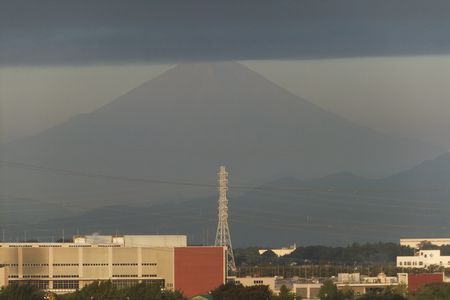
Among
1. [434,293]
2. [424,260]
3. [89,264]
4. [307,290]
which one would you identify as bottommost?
[307,290]

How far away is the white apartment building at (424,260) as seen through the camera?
408ft

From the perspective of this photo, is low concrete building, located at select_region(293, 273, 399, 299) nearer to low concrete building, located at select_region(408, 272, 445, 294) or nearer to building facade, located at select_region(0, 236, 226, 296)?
low concrete building, located at select_region(408, 272, 445, 294)

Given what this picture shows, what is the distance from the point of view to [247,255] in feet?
465

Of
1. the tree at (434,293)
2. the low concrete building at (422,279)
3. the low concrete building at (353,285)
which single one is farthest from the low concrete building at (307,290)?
the tree at (434,293)

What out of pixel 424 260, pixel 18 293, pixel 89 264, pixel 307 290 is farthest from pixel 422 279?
pixel 424 260

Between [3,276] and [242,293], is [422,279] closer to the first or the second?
[3,276]

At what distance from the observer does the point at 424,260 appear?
414ft

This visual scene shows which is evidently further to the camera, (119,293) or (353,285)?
(353,285)

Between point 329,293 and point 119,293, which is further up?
point 119,293

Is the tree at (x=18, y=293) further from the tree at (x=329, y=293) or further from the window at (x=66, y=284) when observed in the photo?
the window at (x=66, y=284)

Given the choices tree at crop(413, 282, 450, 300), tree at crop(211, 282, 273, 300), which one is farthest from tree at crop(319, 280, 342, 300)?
tree at crop(211, 282, 273, 300)

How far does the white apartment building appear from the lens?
408ft

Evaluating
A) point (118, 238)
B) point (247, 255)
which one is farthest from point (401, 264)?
point (118, 238)

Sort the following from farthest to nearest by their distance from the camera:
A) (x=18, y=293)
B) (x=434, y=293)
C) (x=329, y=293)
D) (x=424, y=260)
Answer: (x=424, y=260) → (x=329, y=293) → (x=434, y=293) → (x=18, y=293)
